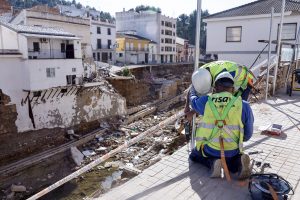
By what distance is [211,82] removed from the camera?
449 centimetres

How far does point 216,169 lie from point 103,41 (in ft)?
129

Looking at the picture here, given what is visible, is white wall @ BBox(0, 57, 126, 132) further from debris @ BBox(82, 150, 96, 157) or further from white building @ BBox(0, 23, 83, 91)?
debris @ BBox(82, 150, 96, 157)

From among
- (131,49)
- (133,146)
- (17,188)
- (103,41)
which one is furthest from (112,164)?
(131,49)

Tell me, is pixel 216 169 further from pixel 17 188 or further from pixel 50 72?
pixel 50 72

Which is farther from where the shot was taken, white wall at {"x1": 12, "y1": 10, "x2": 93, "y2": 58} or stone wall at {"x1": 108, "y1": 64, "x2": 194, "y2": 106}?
stone wall at {"x1": 108, "y1": 64, "x2": 194, "y2": 106}

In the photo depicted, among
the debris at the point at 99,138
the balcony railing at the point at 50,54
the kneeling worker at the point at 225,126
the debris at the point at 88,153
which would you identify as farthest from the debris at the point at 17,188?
the kneeling worker at the point at 225,126

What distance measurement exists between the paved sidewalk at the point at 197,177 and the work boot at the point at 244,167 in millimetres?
161

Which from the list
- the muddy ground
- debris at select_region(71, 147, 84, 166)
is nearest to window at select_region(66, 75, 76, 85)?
the muddy ground

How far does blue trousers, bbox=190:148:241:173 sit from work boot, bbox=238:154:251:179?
147 mm

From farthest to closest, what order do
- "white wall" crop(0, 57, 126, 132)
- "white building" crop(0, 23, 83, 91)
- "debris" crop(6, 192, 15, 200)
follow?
"white building" crop(0, 23, 83, 91) < "white wall" crop(0, 57, 126, 132) < "debris" crop(6, 192, 15, 200)

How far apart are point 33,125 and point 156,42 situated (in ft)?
120

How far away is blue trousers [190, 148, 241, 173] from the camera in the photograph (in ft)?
13.4

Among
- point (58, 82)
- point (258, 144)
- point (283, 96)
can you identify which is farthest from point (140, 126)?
point (258, 144)

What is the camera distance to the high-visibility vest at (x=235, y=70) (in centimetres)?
480
